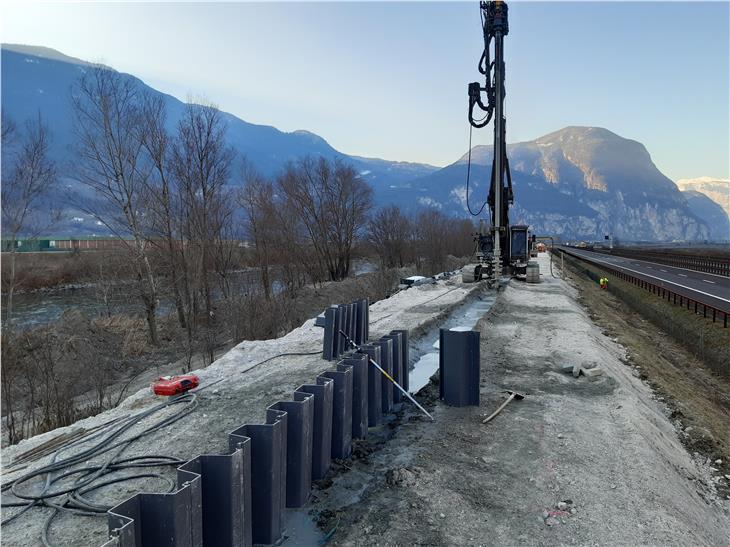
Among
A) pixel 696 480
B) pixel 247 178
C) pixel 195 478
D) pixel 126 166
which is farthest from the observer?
pixel 247 178

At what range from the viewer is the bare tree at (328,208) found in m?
44.1

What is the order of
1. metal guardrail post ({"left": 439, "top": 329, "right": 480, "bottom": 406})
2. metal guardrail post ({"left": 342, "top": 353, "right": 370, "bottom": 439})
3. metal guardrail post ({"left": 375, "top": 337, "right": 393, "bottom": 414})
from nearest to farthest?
metal guardrail post ({"left": 342, "top": 353, "right": 370, "bottom": 439}) < metal guardrail post ({"left": 375, "top": 337, "right": 393, "bottom": 414}) < metal guardrail post ({"left": 439, "top": 329, "right": 480, "bottom": 406})

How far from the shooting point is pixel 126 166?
25.5 m

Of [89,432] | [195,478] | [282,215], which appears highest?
[282,215]

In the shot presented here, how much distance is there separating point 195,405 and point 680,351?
19.1 metres

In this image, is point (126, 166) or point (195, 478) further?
point (126, 166)

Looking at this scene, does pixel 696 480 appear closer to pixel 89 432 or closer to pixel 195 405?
pixel 195 405

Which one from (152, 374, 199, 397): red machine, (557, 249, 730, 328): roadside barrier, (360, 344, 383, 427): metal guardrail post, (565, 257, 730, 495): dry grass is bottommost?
(565, 257, 730, 495): dry grass

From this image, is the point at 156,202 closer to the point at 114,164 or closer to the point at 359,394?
the point at 114,164

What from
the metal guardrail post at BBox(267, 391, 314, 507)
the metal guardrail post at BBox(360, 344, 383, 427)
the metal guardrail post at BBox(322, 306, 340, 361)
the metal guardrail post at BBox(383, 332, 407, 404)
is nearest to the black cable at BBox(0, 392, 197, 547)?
the metal guardrail post at BBox(267, 391, 314, 507)

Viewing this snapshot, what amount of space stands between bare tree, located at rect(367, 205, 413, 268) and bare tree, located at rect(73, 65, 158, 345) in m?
28.7

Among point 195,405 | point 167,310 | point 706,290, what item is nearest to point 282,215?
point 167,310

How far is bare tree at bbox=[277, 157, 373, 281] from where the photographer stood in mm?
44125

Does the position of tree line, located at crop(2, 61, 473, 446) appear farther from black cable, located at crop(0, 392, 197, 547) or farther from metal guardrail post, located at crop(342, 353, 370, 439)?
metal guardrail post, located at crop(342, 353, 370, 439)
